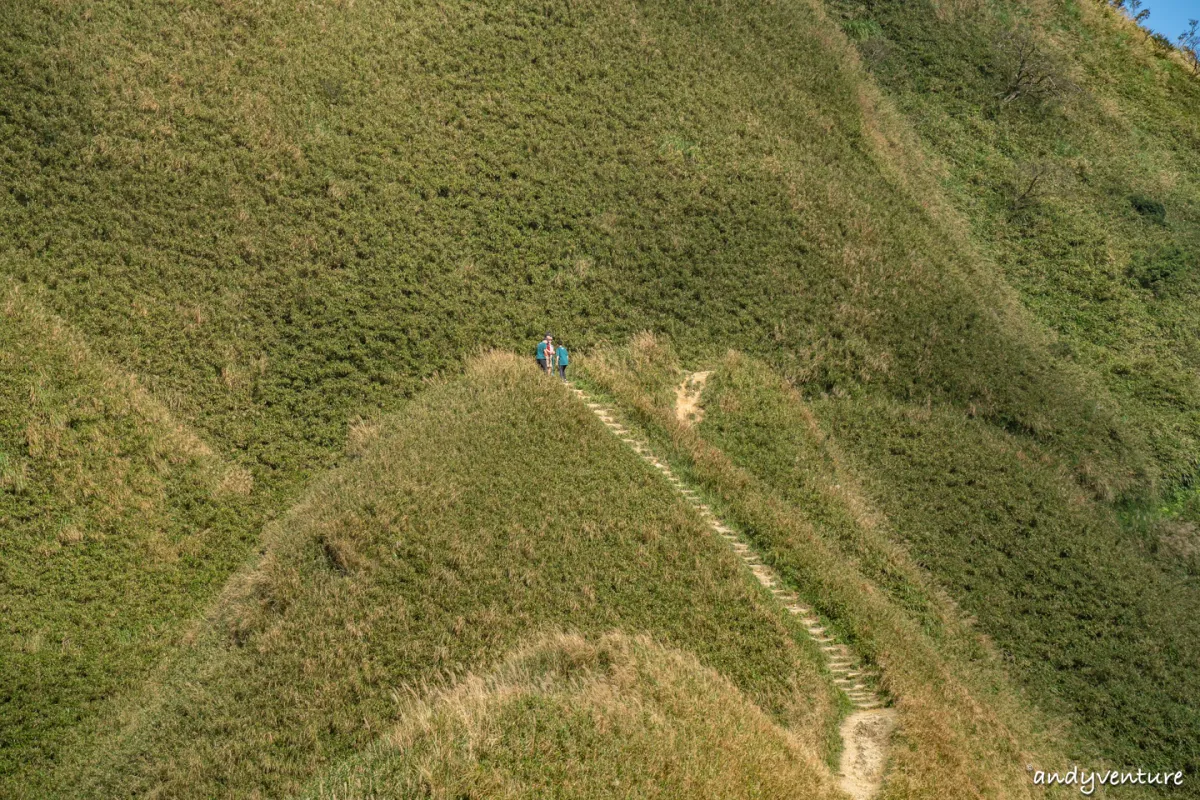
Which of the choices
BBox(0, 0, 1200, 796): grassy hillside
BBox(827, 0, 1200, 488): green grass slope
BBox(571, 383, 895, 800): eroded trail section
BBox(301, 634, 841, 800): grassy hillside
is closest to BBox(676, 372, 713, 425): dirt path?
BBox(571, 383, 895, 800): eroded trail section

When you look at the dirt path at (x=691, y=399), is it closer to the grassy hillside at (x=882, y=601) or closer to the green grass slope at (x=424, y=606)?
the grassy hillside at (x=882, y=601)

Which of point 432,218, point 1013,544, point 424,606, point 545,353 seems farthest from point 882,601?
point 432,218

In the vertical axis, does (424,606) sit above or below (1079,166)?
below

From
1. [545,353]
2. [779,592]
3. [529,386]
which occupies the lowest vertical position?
[779,592]

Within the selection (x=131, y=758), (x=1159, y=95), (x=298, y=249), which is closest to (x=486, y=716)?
(x=131, y=758)

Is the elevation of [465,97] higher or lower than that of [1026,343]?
higher

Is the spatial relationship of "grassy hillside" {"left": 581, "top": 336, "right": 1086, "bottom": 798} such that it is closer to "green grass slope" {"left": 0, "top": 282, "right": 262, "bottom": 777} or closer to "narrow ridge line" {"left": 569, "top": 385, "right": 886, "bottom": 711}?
"narrow ridge line" {"left": 569, "top": 385, "right": 886, "bottom": 711}

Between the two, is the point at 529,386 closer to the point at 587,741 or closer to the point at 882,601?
the point at 882,601

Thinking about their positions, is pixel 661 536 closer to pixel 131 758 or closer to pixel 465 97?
pixel 131 758

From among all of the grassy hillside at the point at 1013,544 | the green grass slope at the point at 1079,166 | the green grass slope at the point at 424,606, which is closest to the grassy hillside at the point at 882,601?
the grassy hillside at the point at 1013,544
